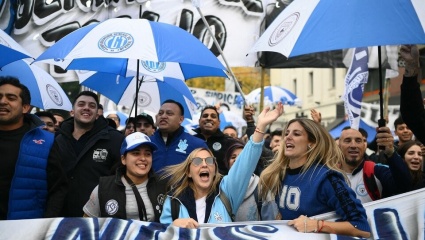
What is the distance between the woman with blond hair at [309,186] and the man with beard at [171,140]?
192 cm

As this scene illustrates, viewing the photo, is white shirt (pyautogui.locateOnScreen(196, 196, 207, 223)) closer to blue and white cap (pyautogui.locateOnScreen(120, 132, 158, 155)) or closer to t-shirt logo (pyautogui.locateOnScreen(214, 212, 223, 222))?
t-shirt logo (pyautogui.locateOnScreen(214, 212, 223, 222))

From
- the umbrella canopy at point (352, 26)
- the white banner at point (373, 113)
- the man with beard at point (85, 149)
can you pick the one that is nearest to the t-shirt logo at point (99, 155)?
the man with beard at point (85, 149)

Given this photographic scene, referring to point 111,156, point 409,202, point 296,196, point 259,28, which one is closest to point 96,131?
point 111,156

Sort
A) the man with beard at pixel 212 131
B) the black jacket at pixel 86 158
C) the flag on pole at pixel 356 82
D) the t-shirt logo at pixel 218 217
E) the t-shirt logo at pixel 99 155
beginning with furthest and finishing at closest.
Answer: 1. the flag on pole at pixel 356 82
2. the man with beard at pixel 212 131
3. the t-shirt logo at pixel 99 155
4. the black jacket at pixel 86 158
5. the t-shirt logo at pixel 218 217

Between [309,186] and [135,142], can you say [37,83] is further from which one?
[309,186]

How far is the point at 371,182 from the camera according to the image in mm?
5500

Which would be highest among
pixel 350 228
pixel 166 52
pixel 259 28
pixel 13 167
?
pixel 259 28

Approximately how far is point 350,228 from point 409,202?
81 cm

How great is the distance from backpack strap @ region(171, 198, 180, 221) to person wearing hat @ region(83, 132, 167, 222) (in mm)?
141

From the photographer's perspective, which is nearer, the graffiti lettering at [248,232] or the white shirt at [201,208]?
the graffiti lettering at [248,232]

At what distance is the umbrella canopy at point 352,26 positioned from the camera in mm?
4703

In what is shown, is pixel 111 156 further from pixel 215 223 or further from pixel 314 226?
pixel 314 226

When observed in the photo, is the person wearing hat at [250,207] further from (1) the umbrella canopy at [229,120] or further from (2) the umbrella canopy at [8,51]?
(1) the umbrella canopy at [229,120]

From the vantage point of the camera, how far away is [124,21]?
6461 millimetres
